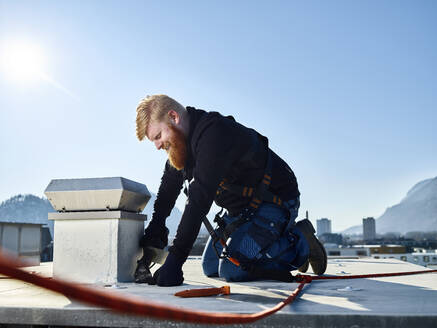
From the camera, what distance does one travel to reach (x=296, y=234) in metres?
3.58

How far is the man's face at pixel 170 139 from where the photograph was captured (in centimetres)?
319

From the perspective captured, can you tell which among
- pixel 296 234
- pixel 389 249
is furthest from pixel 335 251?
pixel 296 234

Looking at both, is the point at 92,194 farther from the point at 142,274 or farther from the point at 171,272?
the point at 171,272

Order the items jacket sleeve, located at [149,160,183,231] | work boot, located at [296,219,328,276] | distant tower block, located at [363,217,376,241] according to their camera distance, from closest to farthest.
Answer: work boot, located at [296,219,328,276] → jacket sleeve, located at [149,160,183,231] → distant tower block, located at [363,217,376,241]

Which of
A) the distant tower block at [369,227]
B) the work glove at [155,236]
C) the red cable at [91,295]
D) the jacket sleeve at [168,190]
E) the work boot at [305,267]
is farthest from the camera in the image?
the distant tower block at [369,227]

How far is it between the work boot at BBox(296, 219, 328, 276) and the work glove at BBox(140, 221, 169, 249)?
1.29m

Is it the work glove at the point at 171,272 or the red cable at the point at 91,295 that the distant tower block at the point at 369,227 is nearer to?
the work glove at the point at 171,272

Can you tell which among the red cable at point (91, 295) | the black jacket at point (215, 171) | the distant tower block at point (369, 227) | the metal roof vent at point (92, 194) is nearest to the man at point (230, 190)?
the black jacket at point (215, 171)

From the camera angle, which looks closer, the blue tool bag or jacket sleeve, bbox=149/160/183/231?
the blue tool bag

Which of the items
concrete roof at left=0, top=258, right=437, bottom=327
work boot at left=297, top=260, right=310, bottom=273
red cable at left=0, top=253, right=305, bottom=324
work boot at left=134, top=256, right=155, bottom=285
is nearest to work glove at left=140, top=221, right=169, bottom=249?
work boot at left=134, top=256, right=155, bottom=285

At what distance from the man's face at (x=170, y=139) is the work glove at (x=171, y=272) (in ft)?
2.93

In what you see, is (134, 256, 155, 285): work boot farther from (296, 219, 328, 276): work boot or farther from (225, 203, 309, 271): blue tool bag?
(296, 219, 328, 276): work boot

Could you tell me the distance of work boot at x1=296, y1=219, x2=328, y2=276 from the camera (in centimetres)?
378

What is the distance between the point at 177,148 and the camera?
3268mm
